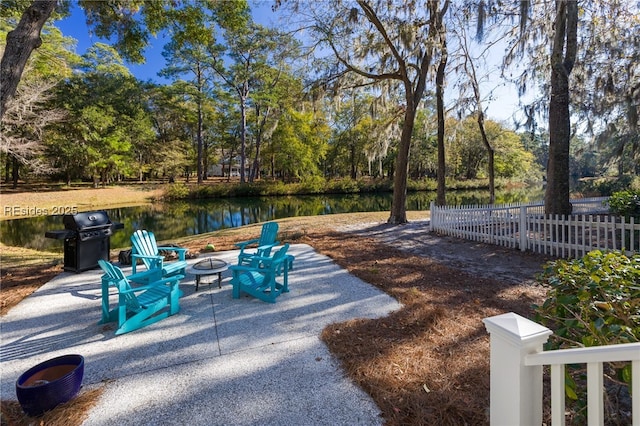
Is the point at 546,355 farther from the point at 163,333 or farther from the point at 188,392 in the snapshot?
the point at 163,333

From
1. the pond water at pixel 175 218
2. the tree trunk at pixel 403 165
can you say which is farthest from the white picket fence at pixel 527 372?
the pond water at pixel 175 218

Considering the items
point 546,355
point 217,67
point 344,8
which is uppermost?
point 217,67

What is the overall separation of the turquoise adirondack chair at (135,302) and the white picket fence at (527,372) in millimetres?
2943

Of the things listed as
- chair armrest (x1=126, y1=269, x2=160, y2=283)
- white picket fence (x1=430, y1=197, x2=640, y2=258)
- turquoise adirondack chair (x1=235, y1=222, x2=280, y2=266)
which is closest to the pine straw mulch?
turquoise adirondack chair (x1=235, y1=222, x2=280, y2=266)

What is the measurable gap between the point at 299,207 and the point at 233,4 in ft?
49.4

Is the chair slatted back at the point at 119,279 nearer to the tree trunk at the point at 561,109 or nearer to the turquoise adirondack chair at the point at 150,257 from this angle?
the turquoise adirondack chair at the point at 150,257

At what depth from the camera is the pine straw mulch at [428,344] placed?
1.97 metres

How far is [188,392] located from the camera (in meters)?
2.14

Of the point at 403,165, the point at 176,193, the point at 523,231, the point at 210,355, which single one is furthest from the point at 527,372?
the point at 176,193

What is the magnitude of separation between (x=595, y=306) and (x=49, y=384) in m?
2.93

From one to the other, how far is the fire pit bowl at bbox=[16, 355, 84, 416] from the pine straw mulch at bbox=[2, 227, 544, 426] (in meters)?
0.14

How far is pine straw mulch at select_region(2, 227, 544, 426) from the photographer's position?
197 centimetres

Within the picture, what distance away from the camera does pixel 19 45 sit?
11.8 feet

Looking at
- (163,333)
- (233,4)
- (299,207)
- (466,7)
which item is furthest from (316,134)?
(163,333)
